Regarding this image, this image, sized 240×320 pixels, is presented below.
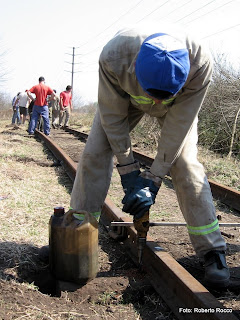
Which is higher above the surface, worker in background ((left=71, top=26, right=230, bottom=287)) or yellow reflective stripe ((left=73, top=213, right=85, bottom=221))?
worker in background ((left=71, top=26, right=230, bottom=287))

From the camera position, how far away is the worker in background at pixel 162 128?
7.90ft

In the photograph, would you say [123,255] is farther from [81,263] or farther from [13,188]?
[13,188]

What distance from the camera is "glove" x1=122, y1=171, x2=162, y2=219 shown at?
2809 millimetres

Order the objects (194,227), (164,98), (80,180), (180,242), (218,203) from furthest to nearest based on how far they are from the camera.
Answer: (218,203)
(180,242)
(80,180)
(194,227)
(164,98)

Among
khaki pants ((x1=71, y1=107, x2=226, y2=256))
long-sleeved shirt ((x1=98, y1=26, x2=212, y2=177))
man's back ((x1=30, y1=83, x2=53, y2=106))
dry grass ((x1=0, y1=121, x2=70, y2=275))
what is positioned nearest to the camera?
long-sleeved shirt ((x1=98, y1=26, x2=212, y2=177))

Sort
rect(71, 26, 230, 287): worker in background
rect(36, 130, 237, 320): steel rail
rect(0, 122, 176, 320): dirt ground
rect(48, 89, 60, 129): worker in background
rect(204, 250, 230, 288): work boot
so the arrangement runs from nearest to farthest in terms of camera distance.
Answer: rect(36, 130, 237, 320): steel rail
rect(71, 26, 230, 287): worker in background
rect(0, 122, 176, 320): dirt ground
rect(204, 250, 230, 288): work boot
rect(48, 89, 60, 129): worker in background

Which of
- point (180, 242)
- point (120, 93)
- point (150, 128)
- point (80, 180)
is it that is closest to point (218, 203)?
point (180, 242)

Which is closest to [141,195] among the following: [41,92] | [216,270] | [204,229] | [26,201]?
[204,229]

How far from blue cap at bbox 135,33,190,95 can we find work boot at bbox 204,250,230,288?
1336 millimetres

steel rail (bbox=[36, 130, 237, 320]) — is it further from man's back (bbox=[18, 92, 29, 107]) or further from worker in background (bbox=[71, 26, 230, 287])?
man's back (bbox=[18, 92, 29, 107])

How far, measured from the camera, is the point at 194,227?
10.3 ft

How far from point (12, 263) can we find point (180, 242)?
5.13 ft

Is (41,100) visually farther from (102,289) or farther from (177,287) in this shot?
(177,287)

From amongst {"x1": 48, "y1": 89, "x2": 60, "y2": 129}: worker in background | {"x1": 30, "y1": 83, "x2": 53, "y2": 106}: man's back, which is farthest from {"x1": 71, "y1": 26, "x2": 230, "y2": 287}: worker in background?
{"x1": 48, "y1": 89, "x2": 60, "y2": 129}: worker in background
